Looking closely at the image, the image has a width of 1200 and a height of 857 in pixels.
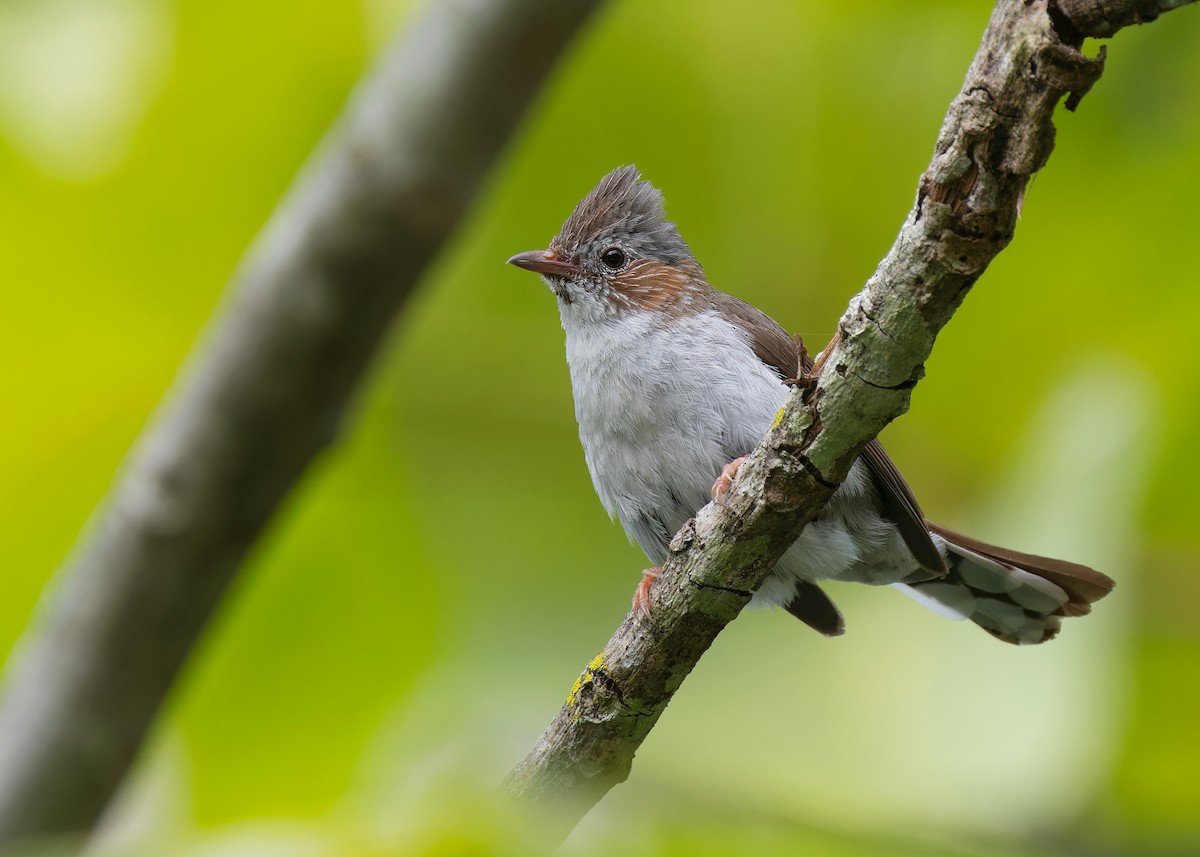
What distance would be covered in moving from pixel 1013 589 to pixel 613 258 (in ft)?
4.40

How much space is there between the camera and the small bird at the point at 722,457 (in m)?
2.70

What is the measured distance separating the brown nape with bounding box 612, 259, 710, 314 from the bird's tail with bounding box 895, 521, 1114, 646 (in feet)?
2.69

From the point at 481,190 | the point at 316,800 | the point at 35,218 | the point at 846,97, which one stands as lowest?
the point at 316,800

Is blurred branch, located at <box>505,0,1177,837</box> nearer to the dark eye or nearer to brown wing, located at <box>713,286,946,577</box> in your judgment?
brown wing, located at <box>713,286,946,577</box>

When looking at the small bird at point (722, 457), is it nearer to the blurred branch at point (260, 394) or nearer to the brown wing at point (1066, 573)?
the brown wing at point (1066, 573)

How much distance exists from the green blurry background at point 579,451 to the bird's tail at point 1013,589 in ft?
0.31

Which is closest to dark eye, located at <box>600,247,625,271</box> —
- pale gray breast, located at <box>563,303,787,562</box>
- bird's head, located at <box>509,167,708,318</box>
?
bird's head, located at <box>509,167,708,318</box>

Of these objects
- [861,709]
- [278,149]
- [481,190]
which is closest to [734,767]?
[861,709]

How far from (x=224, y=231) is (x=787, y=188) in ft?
4.85

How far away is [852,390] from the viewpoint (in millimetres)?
1378

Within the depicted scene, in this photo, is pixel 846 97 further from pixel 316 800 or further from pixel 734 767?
pixel 316 800

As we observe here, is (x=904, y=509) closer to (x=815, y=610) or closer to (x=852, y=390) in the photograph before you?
(x=815, y=610)

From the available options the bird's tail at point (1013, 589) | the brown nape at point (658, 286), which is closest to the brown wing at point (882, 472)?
the brown nape at point (658, 286)

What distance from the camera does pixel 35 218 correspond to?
2986 millimetres
